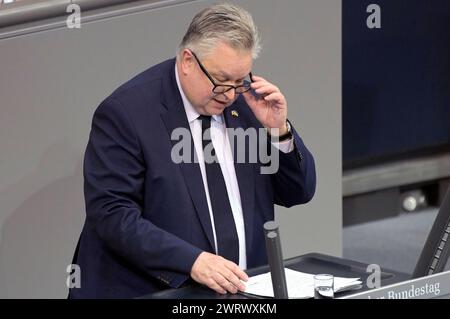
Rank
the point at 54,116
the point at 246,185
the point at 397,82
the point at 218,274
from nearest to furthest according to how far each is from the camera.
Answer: the point at 218,274 → the point at 246,185 → the point at 54,116 → the point at 397,82

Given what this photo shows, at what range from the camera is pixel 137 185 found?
9.32 feet

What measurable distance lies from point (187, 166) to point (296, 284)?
52cm

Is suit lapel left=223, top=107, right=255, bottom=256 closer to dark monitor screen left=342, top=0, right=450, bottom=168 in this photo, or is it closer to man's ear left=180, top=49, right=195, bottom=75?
man's ear left=180, top=49, right=195, bottom=75

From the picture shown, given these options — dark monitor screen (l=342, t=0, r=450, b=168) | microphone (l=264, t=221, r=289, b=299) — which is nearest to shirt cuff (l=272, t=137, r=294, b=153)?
microphone (l=264, t=221, r=289, b=299)

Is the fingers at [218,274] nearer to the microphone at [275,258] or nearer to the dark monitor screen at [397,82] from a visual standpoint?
the microphone at [275,258]

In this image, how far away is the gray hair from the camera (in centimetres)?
281

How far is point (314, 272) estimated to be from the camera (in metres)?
2.77

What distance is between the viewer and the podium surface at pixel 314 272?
2.57m

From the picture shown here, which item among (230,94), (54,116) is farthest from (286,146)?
(54,116)

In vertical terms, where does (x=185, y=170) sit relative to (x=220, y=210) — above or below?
above

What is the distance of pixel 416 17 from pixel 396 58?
263 mm

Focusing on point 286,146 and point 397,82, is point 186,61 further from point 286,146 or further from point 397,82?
point 397,82


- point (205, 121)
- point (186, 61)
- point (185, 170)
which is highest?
point (186, 61)

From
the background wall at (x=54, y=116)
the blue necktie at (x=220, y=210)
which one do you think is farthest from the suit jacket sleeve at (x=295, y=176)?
the background wall at (x=54, y=116)
